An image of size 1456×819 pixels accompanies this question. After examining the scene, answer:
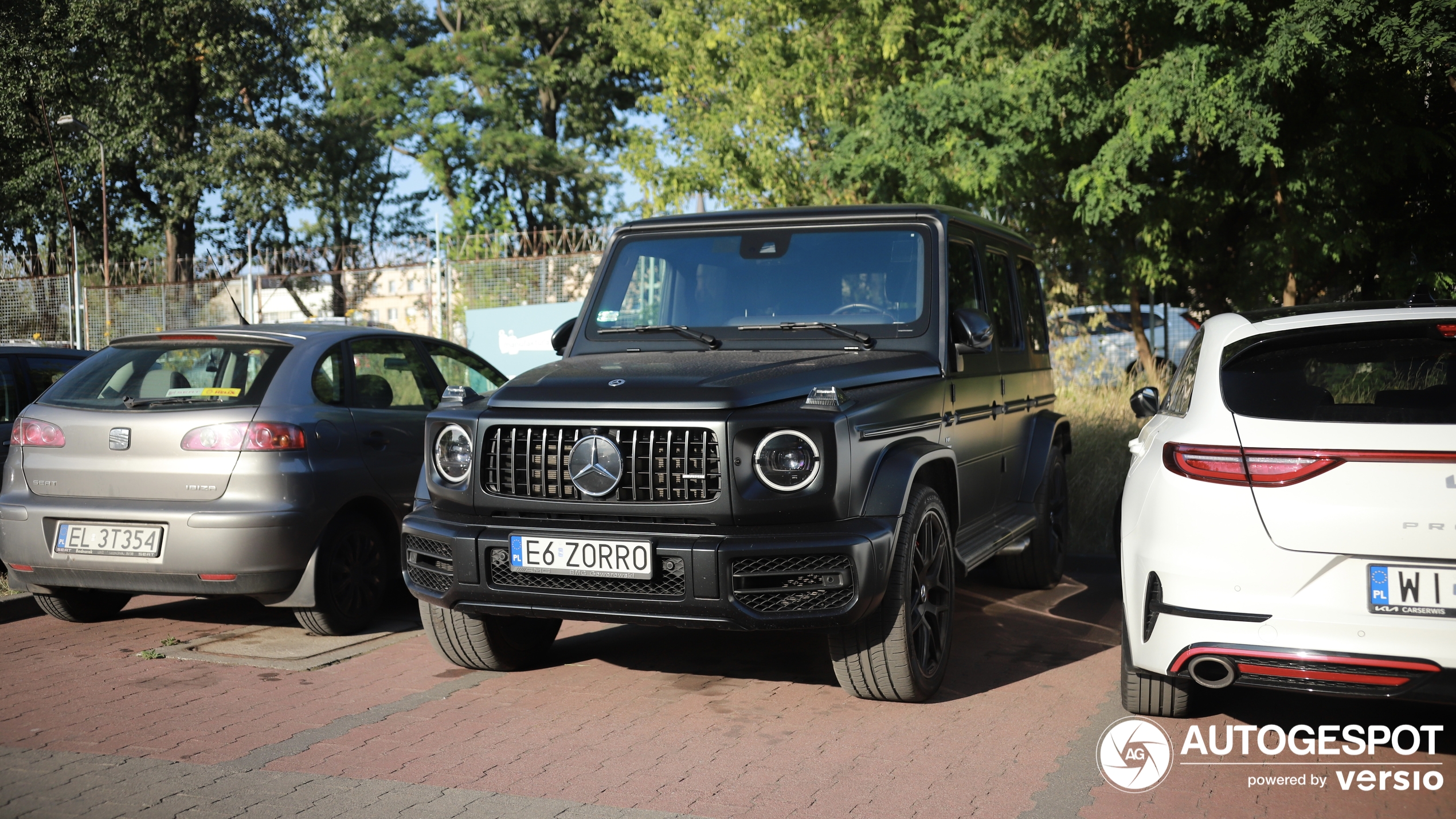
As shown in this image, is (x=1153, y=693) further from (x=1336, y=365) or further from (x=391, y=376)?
(x=391, y=376)

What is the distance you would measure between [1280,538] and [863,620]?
1557 mm

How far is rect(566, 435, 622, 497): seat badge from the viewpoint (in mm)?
4512

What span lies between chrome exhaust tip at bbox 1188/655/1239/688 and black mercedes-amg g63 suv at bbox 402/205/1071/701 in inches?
42.7

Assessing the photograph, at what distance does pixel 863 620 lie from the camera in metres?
4.68

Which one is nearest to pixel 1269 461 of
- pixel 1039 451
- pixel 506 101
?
pixel 1039 451

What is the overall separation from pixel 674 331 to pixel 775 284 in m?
0.54

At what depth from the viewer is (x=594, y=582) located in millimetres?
4516

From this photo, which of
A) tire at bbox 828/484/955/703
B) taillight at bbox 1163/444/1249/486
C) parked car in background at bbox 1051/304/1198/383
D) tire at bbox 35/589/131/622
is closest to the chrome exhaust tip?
taillight at bbox 1163/444/1249/486

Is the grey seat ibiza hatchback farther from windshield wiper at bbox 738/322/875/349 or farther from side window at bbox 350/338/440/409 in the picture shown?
windshield wiper at bbox 738/322/875/349

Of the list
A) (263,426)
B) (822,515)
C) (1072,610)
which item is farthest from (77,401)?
(1072,610)

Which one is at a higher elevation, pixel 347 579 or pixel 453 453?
pixel 453 453

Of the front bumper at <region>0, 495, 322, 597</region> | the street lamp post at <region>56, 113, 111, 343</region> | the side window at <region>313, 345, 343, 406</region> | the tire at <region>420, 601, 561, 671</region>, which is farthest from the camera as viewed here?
the street lamp post at <region>56, 113, 111, 343</region>

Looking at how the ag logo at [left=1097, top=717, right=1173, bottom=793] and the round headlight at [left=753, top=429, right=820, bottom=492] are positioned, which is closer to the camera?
the ag logo at [left=1097, top=717, right=1173, bottom=793]

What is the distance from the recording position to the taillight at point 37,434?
6.07 m
